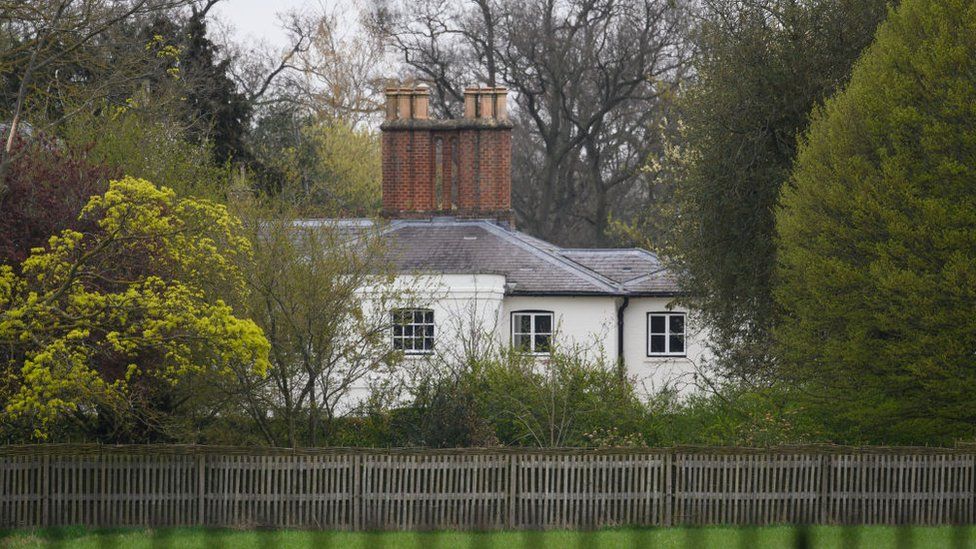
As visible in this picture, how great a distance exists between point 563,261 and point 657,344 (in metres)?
3.30

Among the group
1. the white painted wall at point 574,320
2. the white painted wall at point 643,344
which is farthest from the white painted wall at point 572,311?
A: the white painted wall at point 643,344

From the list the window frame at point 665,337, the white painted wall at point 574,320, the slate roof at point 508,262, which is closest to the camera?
the white painted wall at point 574,320

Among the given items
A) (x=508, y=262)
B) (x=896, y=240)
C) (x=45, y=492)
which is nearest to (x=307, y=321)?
(x=45, y=492)

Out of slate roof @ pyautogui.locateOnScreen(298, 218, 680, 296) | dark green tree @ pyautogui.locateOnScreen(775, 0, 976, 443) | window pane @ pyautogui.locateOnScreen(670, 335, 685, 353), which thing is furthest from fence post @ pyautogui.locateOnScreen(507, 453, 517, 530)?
window pane @ pyautogui.locateOnScreen(670, 335, 685, 353)

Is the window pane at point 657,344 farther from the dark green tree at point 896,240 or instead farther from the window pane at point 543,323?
the dark green tree at point 896,240

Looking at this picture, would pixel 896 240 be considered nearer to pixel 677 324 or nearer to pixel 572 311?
pixel 572 311

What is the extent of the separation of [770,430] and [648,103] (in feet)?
96.4

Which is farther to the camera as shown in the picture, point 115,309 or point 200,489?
point 200,489

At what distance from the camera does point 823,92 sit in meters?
21.7

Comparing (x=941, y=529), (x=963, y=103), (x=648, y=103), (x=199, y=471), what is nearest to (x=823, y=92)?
(x=963, y=103)

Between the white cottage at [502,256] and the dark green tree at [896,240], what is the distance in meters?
9.54

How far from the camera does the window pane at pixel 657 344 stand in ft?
102

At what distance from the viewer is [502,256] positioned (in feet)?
96.2

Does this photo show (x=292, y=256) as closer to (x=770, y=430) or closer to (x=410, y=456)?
(x=410, y=456)
